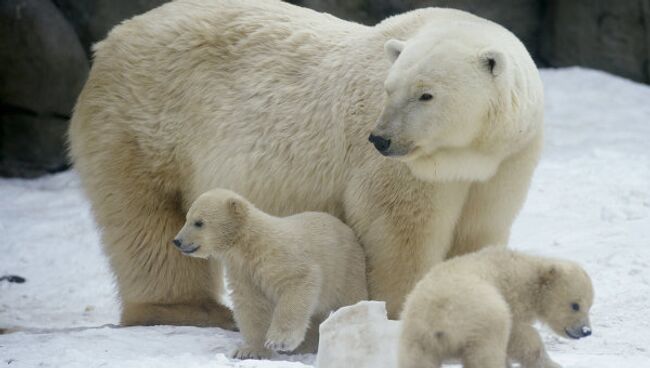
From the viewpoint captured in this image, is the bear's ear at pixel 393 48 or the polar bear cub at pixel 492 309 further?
the bear's ear at pixel 393 48

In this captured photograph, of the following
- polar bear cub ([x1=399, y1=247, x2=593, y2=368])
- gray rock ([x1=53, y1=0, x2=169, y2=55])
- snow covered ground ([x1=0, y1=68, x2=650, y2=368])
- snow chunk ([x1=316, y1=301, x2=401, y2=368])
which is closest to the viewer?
polar bear cub ([x1=399, y1=247, x2=593, y2=368])

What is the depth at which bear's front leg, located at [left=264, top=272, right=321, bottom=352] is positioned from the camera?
4512mm

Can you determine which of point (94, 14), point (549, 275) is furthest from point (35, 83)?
point (549, 275)

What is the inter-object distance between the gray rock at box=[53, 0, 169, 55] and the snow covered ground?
4.32 ft

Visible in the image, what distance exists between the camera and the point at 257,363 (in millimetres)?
4195

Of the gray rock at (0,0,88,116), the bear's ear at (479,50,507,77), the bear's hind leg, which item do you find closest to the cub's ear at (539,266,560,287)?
the bear's ear at (479,50,507,77)

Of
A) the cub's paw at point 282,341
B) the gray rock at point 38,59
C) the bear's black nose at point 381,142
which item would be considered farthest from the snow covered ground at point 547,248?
the bear's black nose at point 381,142

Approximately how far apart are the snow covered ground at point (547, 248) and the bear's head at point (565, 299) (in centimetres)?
37

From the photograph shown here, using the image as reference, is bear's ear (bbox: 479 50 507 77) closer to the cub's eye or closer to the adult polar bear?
the adult polar bear

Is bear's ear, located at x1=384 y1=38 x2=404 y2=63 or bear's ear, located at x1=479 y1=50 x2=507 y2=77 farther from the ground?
bear's ear, located at x1=479 y1=50 x2=507 y2=77

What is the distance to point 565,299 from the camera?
148 inches

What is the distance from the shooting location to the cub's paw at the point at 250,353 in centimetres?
472

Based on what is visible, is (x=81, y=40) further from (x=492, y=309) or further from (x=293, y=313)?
(x=492, y=309)

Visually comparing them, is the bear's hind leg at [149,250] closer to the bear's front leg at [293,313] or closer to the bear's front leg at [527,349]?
the bear's front leg at [293,313]
